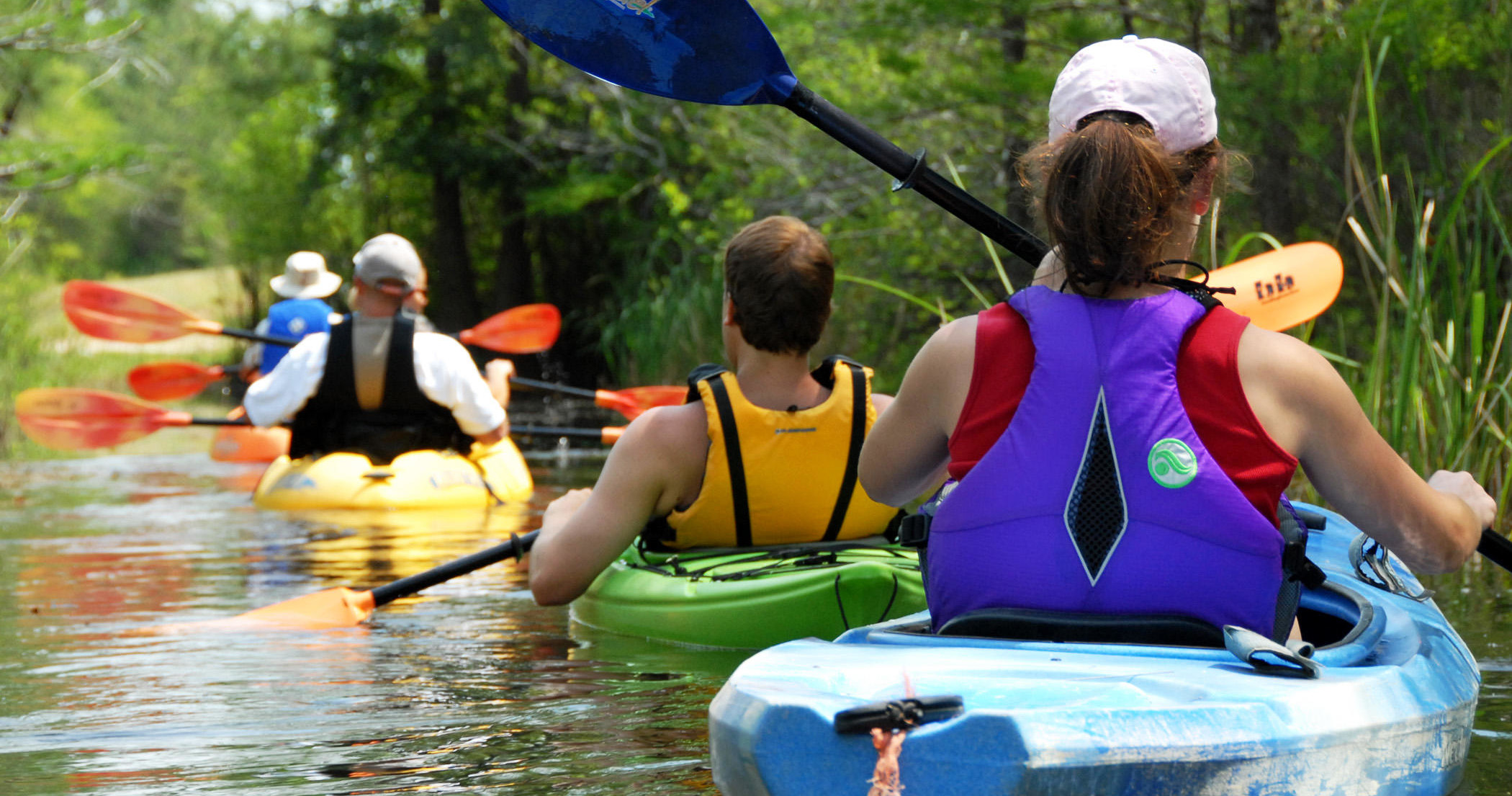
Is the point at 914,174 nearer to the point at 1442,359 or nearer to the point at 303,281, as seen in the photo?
the point at 1442,359

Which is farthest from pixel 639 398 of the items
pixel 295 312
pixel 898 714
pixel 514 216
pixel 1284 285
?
pixel 514 216

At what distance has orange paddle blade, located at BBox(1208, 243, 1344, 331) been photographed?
329cm

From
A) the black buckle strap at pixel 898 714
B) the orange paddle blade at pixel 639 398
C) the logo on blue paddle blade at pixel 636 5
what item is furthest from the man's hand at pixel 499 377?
the black buckle strap at pixel 898 714

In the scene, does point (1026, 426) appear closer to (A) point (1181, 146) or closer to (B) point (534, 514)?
(A) point (1181, 146)

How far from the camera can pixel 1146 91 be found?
1828 mm

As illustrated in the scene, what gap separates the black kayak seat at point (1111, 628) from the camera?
1.76 meters

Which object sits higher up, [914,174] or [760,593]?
[914,174]

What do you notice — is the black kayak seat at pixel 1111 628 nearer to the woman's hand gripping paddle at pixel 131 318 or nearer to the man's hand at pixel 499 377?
the man's hand at pixel 499 377

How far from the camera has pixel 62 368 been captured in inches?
411

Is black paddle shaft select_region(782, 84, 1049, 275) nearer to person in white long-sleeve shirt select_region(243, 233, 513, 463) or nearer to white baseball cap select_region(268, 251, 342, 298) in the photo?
person in white long-sleeve shirt select_region(243, 233, 513, 463)

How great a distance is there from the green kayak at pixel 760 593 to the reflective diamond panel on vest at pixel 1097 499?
1.31m

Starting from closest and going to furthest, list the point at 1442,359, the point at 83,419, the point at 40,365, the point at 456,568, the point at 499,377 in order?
the point at 456,568 → the point at 1442,359 → the point at 499,377 → the point at 83,419 → the point at 40,365

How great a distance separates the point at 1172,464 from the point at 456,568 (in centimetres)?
259

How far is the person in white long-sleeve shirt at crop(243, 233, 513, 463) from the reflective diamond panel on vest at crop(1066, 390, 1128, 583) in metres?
4.74
